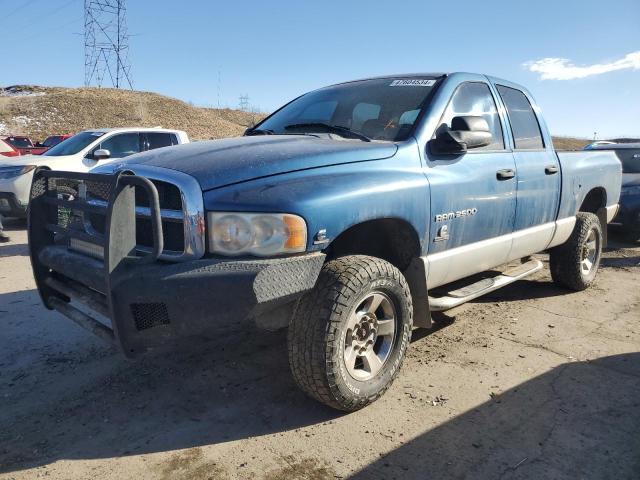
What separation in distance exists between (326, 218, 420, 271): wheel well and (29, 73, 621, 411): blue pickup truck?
11mm

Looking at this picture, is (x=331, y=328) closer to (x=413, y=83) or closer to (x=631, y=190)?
(x=413, y=83)

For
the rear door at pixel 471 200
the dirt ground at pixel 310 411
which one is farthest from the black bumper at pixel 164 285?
the rear door at pixel 471 200

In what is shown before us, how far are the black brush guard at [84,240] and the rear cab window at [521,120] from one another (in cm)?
317

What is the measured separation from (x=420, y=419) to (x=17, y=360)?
2753mm

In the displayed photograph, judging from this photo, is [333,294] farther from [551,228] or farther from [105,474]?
[551,228]

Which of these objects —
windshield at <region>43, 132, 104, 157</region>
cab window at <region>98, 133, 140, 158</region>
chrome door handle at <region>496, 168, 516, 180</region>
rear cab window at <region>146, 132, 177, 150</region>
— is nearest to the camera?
chrome door handle at <region>496, 168, 516, 180</region>

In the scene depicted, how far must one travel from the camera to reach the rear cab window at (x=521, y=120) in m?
4.23

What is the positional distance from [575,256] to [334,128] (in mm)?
3114

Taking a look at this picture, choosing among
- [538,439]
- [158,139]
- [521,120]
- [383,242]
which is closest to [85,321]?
[383,242]

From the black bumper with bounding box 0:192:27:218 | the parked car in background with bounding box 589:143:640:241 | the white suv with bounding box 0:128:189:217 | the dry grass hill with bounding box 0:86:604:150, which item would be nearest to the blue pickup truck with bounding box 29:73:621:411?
the parked car in background with bounding box 589:143:640:241

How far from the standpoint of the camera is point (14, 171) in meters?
8.62

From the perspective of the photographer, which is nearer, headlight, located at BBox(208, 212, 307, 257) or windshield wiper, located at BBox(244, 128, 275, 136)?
headlight, located at BBox(208, 212, 307, 257)

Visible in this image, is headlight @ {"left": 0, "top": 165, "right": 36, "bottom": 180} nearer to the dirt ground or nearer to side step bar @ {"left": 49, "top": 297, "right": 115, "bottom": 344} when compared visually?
the dirt ground

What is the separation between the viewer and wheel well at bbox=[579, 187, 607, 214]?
18.0 feet
